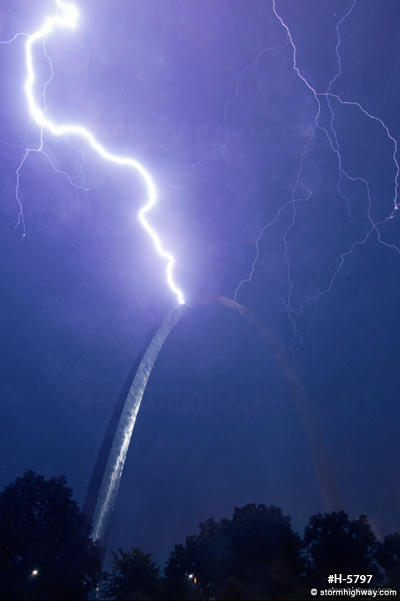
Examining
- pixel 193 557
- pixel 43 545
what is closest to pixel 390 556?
pixel 193 557

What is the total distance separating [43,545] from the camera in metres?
13.0

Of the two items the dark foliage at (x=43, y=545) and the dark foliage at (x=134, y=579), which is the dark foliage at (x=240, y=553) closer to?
the dark foliage at (x=134, y=579)

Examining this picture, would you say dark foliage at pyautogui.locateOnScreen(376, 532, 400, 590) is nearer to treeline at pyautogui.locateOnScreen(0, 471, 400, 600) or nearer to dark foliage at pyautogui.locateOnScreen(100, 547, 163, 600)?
treeline at pyautogui.locateOnScreen(0, 471, 400, 600)

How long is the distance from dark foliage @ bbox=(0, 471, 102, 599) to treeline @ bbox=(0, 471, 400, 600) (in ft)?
0.11

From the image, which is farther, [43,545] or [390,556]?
[390,556]

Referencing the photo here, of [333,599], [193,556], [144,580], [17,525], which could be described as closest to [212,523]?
[193,556]

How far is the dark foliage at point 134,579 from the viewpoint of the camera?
1222 centimetres

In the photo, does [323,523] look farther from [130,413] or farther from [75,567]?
[130,413]

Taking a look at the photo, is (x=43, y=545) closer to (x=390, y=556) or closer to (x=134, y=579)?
(x=134, y=579)

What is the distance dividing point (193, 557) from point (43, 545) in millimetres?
6737

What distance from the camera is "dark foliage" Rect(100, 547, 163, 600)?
40.1ft

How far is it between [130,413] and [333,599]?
16177 mm

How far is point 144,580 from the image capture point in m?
12.6

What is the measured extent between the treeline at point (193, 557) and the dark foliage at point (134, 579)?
33 mm
